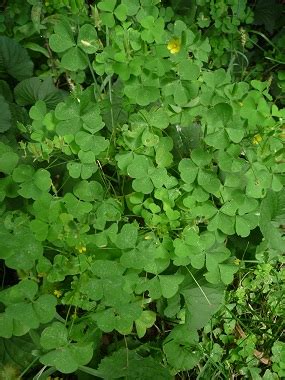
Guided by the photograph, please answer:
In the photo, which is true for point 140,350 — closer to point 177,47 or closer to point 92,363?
point 92,363

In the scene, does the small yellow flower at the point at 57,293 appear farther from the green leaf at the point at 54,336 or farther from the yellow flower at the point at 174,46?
the yellow flower at the point at 174,46

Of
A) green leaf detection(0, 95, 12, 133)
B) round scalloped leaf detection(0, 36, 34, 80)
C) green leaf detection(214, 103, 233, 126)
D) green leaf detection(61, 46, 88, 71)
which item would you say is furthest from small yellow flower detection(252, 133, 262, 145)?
round scalloped leaf detection(0, 36, 34, 80)

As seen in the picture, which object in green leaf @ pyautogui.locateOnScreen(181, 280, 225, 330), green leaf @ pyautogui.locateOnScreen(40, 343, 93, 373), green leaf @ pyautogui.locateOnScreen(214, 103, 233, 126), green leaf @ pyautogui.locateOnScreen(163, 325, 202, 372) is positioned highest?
green leaf @ pyautogui.locateOnScreen(214, 103, 233, 126)

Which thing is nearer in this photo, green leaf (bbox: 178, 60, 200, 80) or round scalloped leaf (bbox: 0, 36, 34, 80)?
green leaf (bbox: 178, 60, 200, 80)

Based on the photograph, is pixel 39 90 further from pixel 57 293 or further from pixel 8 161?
pixel 57 293

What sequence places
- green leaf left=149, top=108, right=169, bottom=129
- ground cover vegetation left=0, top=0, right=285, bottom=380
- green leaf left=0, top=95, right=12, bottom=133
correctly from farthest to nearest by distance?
green leaf left=0, top=95, right=12, bottom=133
green leaf left=149, top=108, right=169, bottom=129
ground cover vegetation left=0, top=0, right=285, bottom=380

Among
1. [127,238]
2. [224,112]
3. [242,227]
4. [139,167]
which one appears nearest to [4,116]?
[139,167]

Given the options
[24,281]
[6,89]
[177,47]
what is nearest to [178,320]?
[24,281]

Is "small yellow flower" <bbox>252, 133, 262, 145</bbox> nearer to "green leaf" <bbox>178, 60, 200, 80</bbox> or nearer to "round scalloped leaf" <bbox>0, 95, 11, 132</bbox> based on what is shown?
"green leaf" <bbox>178, 60, 200, 80</bbox>
